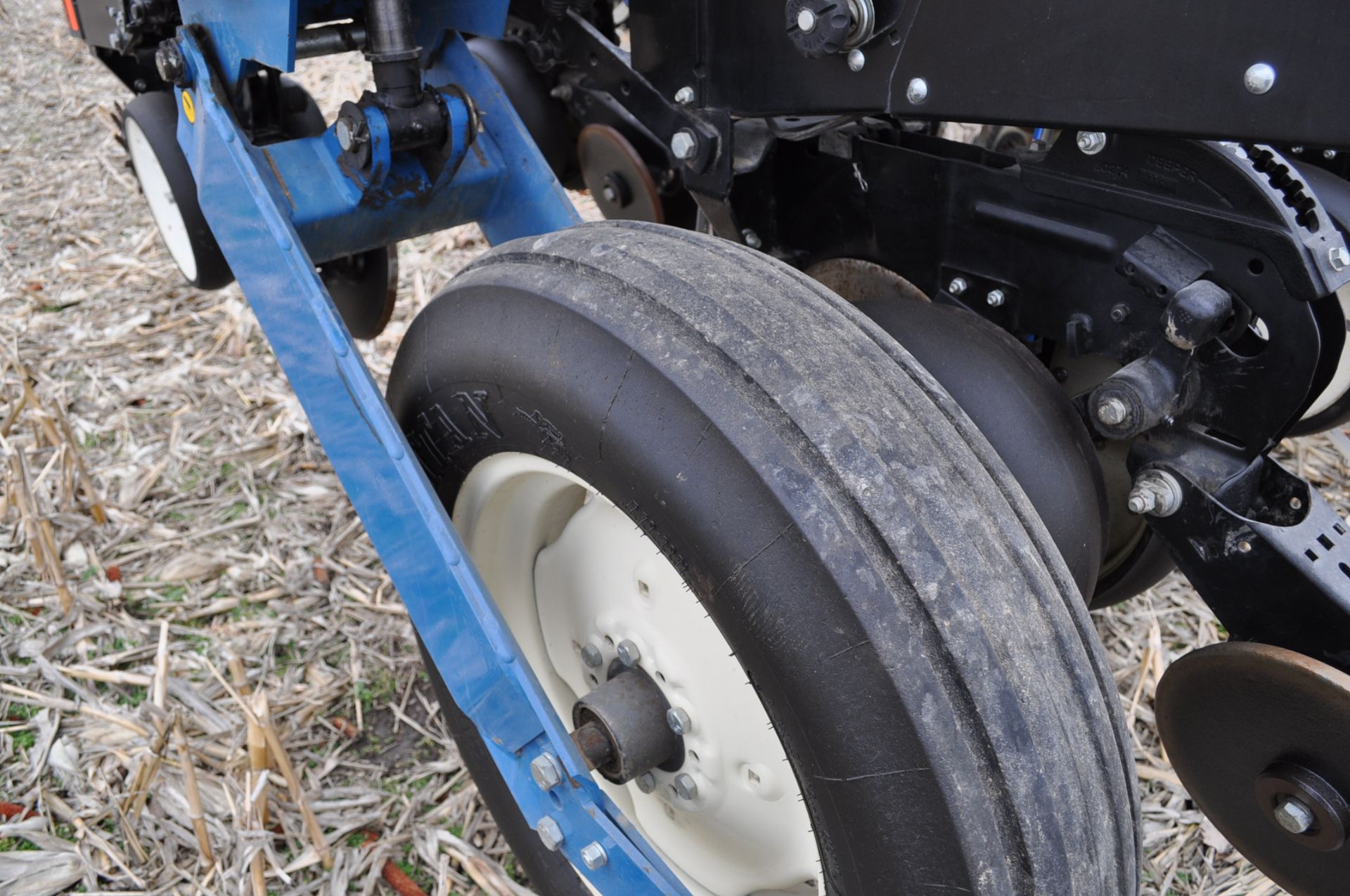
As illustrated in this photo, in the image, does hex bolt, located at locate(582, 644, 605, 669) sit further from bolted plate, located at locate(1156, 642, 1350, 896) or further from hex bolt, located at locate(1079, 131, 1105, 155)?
hex bolt, located at locate(1079, 131, 1105, 155)

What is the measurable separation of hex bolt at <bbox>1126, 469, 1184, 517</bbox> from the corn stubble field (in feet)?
2.46

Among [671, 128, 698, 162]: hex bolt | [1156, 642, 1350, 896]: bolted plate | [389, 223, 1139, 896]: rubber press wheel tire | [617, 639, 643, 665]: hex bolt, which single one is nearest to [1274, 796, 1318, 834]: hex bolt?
[1156, 642, 1350, 896]: bolted plate

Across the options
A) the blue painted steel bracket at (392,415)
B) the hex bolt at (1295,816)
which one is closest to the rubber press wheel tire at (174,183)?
the blue painted steel bracket at (392,415)

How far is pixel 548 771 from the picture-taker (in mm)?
1194

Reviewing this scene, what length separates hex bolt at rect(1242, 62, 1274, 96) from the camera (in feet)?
3.04

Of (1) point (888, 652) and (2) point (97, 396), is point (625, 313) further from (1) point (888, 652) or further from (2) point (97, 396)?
(2) point (97, 396)

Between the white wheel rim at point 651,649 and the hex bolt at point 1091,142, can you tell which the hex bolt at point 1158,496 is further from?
the white wheel rim at point 651,649

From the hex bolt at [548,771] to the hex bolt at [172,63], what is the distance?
3.78 ft

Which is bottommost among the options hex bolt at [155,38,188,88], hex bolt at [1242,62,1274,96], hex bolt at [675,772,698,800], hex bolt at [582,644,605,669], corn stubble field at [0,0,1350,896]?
corn stubble field at [0,0,1350,896]

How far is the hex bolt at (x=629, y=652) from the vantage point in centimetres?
132

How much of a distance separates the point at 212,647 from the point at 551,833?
3.83 ft

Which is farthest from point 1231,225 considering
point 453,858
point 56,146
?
point 56,146

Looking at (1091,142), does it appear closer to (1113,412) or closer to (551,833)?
(1113,412)

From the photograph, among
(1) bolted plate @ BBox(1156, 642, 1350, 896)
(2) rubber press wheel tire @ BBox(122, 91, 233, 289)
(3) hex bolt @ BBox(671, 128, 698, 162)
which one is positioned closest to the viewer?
(1) bolted plate @ BBox(1156, 642, 1350, 896)
